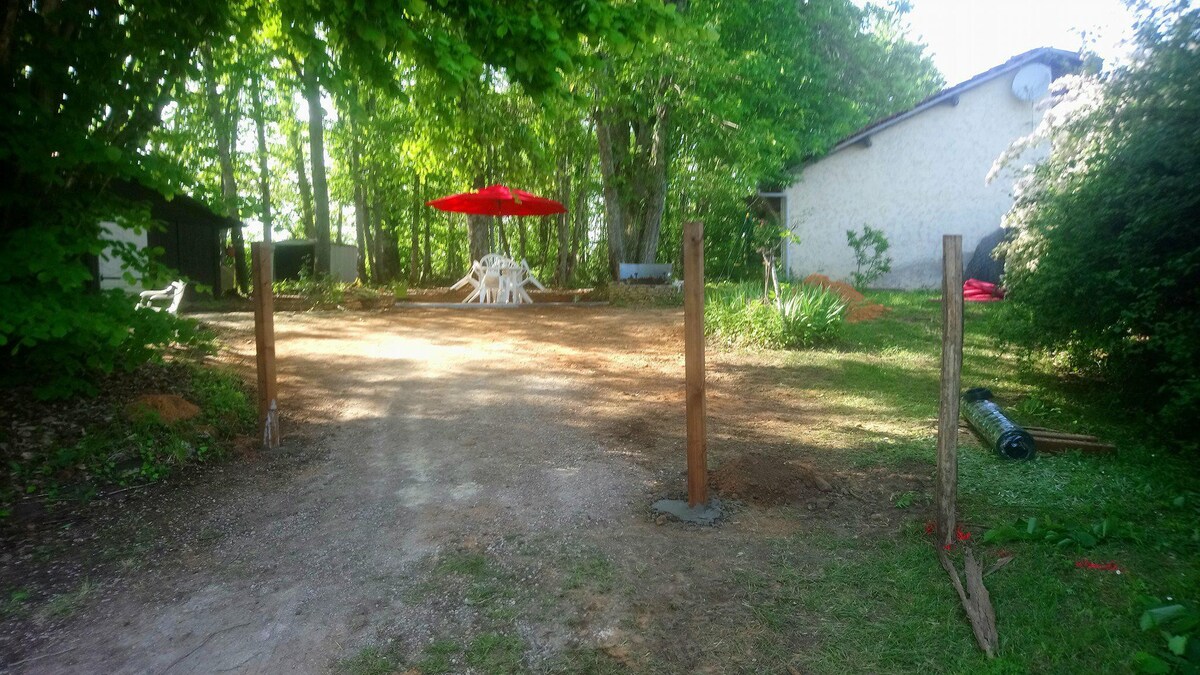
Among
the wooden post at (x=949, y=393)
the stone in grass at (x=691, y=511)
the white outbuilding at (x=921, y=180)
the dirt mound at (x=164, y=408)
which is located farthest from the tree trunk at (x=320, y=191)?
the wooden post at (x=949, y=393)

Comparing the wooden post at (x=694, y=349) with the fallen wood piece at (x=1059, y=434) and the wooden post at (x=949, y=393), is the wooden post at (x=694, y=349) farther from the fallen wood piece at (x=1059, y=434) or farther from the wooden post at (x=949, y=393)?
the fallen wood piece at (x=1059, y=434)

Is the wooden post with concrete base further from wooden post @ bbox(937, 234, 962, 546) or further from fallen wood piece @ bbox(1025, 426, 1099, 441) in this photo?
fallen wood piece @ bbox(1025, 426, 1099, 441)

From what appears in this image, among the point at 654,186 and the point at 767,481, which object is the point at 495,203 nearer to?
the point at 654,186

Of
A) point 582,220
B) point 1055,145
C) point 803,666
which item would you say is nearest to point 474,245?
point 582,220

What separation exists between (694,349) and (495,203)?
44.3ft

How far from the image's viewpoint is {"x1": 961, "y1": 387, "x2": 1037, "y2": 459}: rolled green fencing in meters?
5.89

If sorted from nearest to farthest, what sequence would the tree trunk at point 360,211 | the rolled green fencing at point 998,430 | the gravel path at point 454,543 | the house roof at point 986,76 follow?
the gravel path at point 454,543 → the rolled green fencing at point 998,430 → the house roof at point 986,76 → the tree trunk at point 360,211

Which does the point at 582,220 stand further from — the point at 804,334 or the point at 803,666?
the point at 803,666

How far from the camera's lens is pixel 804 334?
10.7m

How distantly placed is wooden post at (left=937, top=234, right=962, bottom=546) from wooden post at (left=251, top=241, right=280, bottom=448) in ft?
15.3

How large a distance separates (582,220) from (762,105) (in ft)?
26.6

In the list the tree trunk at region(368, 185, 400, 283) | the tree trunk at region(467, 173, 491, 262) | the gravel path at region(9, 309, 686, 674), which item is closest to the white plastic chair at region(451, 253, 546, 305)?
the tree trunk at region(467, 173, 491, 262)

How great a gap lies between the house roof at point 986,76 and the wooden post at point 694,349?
15.9 metres

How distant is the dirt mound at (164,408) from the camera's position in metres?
A: 6.34
